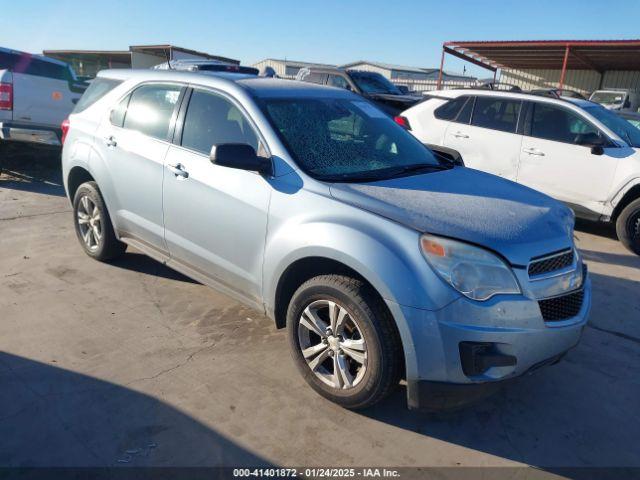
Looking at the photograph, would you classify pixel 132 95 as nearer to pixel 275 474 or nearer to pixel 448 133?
pixel 275 474

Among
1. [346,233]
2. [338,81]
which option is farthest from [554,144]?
[338,81]

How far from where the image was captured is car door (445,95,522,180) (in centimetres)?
690

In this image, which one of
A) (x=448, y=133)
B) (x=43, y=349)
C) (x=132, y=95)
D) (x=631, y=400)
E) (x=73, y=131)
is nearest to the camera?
(x=631, y=400)

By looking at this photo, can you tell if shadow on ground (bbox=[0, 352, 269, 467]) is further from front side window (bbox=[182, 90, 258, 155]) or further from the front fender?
front side window (bbox=[182, 90, 258, 155])

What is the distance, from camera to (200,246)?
3.59 m

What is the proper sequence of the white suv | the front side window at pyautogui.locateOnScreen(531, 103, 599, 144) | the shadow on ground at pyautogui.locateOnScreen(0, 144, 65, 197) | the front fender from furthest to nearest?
the shadow on ground at pyautogui.locateOnScreen(0, 144, 65, 197) < the front side window at pyautogui.locateOnScreen(531, 103, 599, 144) < the white suv < the front fender

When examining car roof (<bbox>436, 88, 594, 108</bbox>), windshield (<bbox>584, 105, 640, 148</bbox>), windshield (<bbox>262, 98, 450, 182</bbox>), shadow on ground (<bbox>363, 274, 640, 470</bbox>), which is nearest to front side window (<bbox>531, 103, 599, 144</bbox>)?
car roof (<bbox>436, 88, 594, 108</bbox>)

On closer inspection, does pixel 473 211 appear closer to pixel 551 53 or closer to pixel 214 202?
pixel 214 202

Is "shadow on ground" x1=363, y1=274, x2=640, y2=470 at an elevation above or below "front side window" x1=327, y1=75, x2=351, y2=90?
below

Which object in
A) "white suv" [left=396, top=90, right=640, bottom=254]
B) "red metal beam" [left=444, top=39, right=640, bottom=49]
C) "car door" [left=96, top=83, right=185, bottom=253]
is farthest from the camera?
"red metal beam" [left=444, top=39, right=640, bottom=49]

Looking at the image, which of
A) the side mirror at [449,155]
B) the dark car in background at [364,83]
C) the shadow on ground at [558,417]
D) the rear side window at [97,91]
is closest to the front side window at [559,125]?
the side mirror at [449,155]

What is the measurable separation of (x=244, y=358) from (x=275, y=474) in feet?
3.47

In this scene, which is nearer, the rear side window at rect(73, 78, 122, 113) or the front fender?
the front fender

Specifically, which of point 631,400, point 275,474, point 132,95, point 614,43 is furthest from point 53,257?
point 614,43
